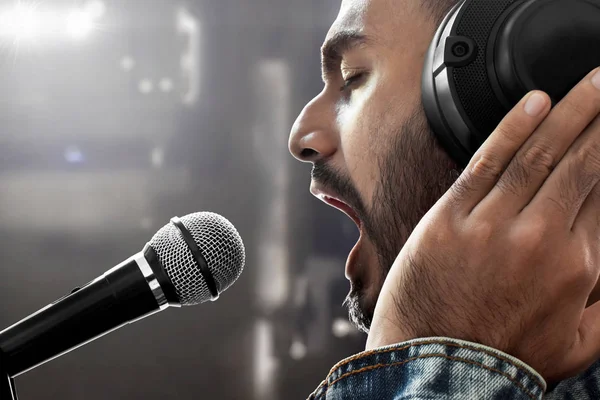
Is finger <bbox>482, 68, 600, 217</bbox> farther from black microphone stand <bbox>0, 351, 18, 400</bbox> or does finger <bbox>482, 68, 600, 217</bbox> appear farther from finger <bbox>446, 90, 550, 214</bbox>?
black microphone stand <bbox>0, 351, 18, 400</bbox>

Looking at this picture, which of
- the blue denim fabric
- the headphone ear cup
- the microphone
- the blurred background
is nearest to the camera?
the blue denim fabric

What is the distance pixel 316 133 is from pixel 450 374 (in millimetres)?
450

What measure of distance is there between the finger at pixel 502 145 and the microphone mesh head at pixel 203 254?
0.34 metres

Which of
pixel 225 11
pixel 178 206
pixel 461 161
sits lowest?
pixel 178 206

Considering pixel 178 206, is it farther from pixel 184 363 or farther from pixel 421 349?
pixel 421 349

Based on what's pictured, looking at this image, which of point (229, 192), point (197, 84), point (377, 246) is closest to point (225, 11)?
point (197, 84)

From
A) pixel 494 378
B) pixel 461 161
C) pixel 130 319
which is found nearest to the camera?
pixel 494 378

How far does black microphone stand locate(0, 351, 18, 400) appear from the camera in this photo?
0.61 meters

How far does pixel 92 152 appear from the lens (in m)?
2.76

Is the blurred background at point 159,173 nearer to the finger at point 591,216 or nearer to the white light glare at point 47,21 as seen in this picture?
the white light glare at point 47,21

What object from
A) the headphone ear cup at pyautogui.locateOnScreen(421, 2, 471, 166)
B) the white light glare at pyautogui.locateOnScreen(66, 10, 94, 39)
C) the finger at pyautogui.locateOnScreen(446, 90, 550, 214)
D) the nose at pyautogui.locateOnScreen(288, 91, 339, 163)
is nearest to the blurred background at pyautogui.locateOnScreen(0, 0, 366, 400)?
the white light glare at pyautogui.locateOnScreen(66, 10, 94, 39)

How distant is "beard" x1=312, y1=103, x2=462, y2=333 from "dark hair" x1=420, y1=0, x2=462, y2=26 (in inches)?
4.8

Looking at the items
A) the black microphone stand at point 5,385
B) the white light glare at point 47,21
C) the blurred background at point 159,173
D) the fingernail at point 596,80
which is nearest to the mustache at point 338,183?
the fingernail at point 596,80

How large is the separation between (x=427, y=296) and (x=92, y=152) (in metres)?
2.62
